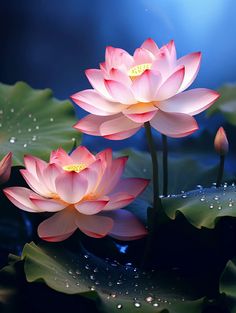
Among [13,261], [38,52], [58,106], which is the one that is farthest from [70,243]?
[38,52]

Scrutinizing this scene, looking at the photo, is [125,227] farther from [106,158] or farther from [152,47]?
[152,47]

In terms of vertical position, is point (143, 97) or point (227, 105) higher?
point (143, 97)

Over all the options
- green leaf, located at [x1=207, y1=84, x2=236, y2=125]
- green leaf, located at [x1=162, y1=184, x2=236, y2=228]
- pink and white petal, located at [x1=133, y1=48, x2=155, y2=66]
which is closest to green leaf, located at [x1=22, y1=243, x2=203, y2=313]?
green leaf, located at [x1=162, y1=184, x2=236, y2=228]

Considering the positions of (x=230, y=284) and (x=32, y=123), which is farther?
(x=32, y=123)

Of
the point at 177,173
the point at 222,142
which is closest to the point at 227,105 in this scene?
the point at 177,173

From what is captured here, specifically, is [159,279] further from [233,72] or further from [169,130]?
[233,72]

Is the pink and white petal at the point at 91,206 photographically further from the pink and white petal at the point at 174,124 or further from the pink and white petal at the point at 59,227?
the pink and white petal at the point at 174,124

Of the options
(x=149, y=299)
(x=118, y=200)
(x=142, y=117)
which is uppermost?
(x=142, y=117)
